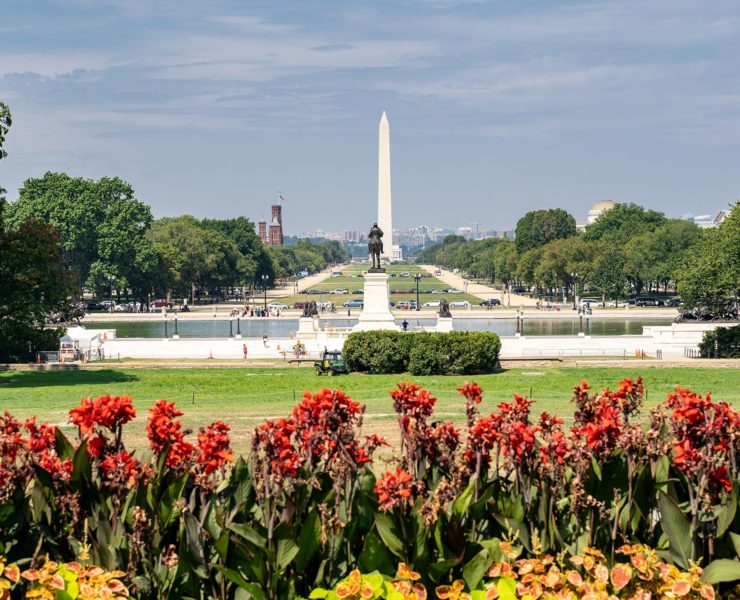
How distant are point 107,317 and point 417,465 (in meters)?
78.0

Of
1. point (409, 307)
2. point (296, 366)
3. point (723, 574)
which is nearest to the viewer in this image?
point (723, 574)

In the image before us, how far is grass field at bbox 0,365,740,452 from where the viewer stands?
782 inches

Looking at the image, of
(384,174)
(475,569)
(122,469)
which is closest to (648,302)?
(384,174)

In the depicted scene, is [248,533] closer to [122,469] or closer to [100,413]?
[122,469]

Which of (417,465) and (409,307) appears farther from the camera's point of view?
(409,307)

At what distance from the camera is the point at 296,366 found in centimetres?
3750

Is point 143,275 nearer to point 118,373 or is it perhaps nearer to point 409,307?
point 409,307

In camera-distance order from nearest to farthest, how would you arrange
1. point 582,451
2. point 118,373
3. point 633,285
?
point 582,451 < point 118,373 < point 633,285

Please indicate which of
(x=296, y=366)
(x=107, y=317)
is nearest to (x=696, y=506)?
(x=296, y=366)

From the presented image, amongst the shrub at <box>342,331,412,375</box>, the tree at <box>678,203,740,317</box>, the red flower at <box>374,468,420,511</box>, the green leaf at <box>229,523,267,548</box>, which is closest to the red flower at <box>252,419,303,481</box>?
the green leaf at <box>229,523,267,548</box>

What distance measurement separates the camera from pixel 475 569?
7.73 metres

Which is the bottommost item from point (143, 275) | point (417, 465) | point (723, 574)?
point (723, 574)

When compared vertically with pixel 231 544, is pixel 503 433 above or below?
above

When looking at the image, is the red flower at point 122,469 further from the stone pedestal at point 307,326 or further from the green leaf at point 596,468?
the stone pedestal at point 307,326
